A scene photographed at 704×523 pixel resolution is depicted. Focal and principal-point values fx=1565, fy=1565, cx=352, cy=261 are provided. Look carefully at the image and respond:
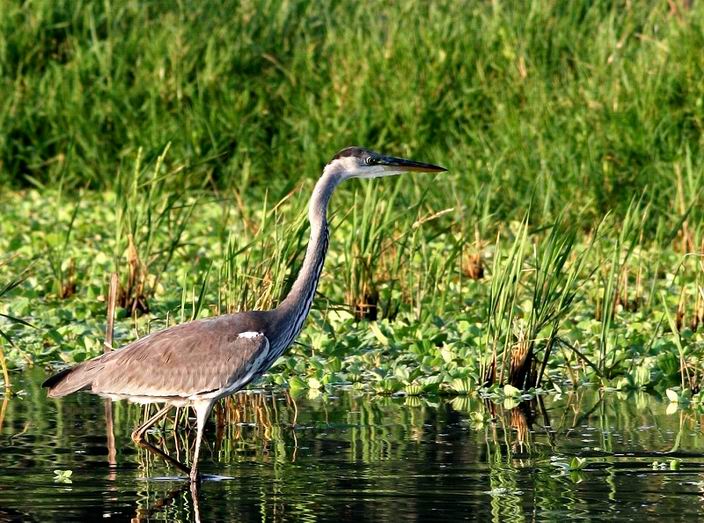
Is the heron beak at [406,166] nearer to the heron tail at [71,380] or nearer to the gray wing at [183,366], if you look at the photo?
the gray wing at [183,366]

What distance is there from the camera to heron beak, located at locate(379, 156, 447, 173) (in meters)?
7.37

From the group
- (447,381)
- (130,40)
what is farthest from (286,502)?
(130,40)

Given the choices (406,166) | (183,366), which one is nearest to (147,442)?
(183,366)

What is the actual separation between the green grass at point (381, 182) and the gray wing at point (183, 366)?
32.2 inches

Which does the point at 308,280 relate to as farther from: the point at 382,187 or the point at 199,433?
the point at 382,187

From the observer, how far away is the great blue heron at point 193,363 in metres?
6.48

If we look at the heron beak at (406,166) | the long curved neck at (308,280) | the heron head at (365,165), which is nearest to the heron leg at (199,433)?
the long curved neck at (308,280)

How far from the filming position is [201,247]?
11367 millimetres

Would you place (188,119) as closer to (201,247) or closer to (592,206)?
(201,247)

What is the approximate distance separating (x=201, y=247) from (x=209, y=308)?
109 inches

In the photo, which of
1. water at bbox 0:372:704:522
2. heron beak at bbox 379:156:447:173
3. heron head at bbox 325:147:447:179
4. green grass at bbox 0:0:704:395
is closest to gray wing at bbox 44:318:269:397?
water at bbox 0:372:704:522

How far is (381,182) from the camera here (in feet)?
38.0

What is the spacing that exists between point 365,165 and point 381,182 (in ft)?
14.1

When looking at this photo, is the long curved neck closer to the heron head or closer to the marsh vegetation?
the heron head
